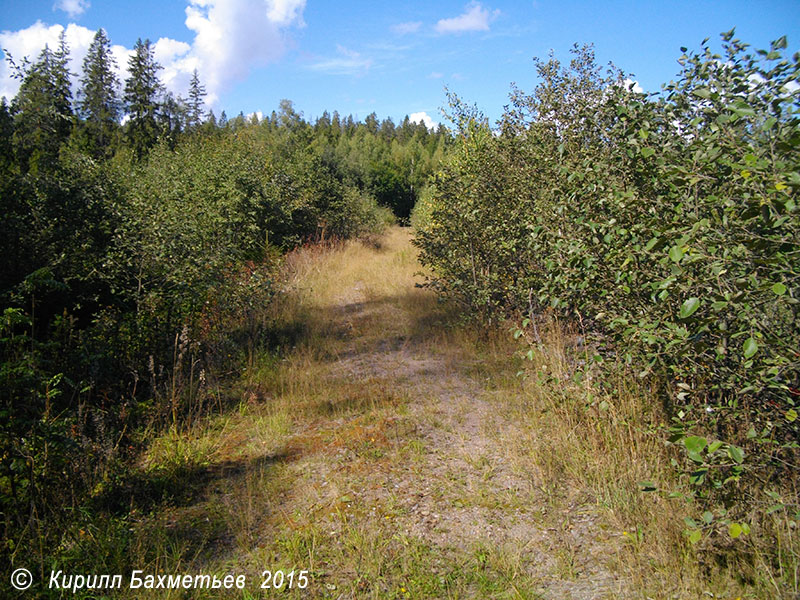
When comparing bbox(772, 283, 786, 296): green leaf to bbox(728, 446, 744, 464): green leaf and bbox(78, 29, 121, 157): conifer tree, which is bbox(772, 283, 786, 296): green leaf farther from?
bbox(78, 29, 121, 157): conifer tree

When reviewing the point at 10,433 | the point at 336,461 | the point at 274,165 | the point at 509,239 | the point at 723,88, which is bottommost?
the point at 336,461

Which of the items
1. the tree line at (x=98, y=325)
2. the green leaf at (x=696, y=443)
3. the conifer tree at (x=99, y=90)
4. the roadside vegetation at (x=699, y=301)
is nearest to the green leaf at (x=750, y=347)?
the roadside vegetation at (x=699, y=301)

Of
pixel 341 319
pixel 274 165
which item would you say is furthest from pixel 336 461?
pixel 274 165

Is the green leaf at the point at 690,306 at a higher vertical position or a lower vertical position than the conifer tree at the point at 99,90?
lower

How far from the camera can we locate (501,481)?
12.8ft

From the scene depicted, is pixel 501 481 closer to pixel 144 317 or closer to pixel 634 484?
pixel 634 484

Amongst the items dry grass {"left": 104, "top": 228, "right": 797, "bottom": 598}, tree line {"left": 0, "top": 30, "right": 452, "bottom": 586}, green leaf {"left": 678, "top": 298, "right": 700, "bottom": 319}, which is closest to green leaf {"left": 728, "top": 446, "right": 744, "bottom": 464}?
green leaf {"left": 678, "top": 298, "right": 700, "bottom": 319}

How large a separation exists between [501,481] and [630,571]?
1.33 metres

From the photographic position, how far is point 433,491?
385 cm

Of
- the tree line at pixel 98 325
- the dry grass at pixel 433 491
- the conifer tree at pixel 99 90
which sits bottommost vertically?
the dry grass at pixel 433 491
